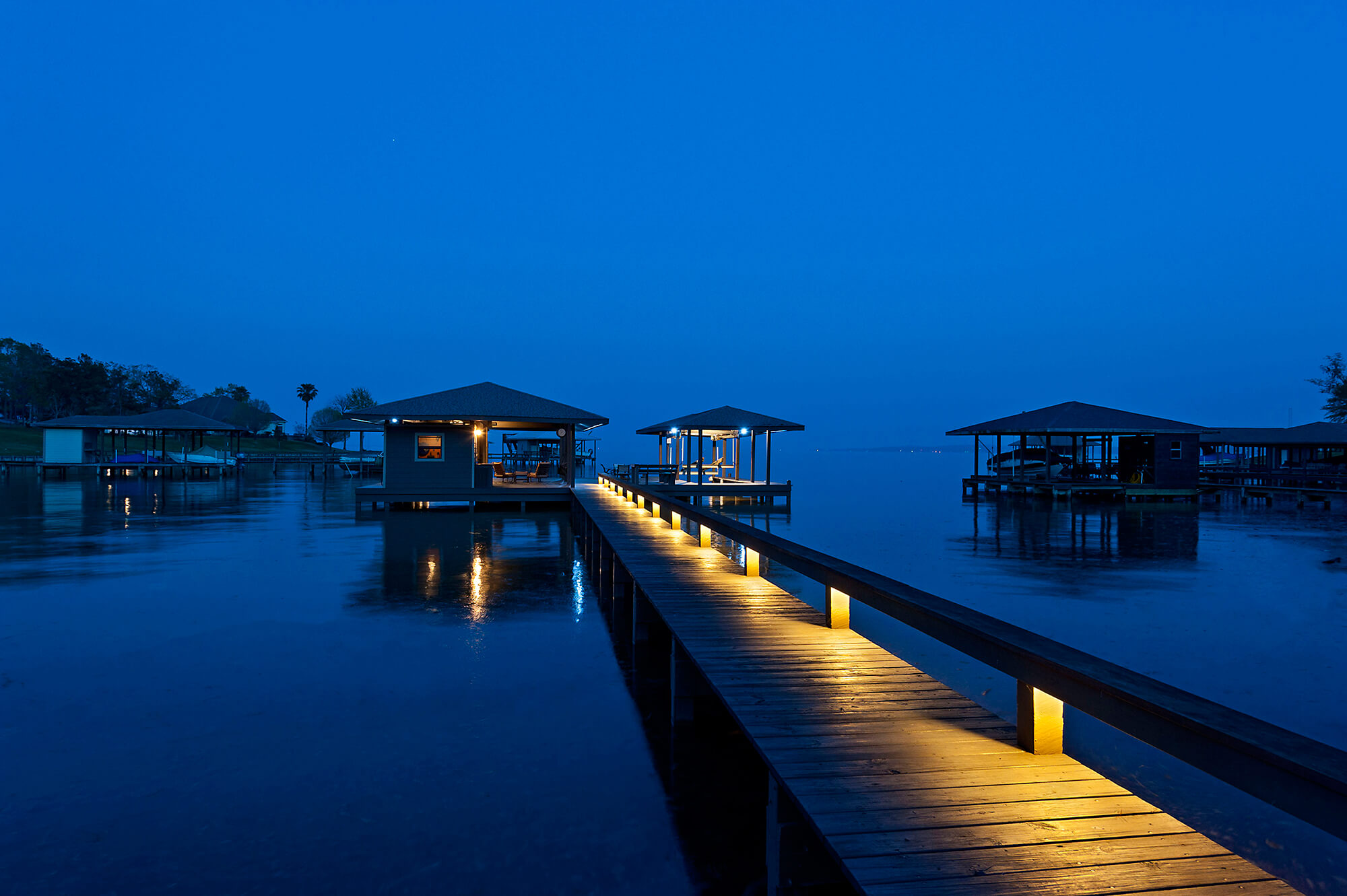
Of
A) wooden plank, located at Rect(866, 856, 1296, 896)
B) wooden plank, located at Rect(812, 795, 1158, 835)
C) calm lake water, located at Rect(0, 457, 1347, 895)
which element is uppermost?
wooden plank, located at Rect(812, 795, 1158, 835)

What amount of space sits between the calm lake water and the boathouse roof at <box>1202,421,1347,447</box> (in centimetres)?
2944

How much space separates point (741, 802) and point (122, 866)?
11.3ft

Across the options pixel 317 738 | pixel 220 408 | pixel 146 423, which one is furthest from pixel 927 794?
pixel 220 408

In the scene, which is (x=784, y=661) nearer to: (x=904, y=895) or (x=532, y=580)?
(x=904, y=895)

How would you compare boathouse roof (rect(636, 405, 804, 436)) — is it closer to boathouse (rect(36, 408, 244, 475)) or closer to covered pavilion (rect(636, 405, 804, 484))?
covered pavilion (rect(636, 405, 804, 484))

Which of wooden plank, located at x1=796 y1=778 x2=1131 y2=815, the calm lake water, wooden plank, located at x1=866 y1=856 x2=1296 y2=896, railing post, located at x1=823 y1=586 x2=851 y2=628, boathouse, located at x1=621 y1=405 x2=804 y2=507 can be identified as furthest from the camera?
boathouse, located at x1=621 y1=405 x2=804 y2=507

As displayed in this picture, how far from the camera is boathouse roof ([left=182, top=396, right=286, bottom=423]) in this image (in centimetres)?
9394

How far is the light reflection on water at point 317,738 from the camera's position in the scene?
13.3ft

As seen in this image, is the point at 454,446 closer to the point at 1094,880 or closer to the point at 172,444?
the point at 1094,880

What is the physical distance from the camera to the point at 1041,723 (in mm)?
3830

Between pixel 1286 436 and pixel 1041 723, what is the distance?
1952 inches

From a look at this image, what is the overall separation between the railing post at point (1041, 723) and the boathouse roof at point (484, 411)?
66.0 ft

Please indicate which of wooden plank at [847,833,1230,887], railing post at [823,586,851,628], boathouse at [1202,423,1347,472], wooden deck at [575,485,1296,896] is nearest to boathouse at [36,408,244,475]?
railing post at [823,586,851,628]

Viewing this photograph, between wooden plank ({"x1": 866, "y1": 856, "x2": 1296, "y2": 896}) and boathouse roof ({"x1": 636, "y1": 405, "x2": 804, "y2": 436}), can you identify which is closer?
wooden plank ({"x1": 866, "y1": 856, "x2": 1296, "y2": 896})
